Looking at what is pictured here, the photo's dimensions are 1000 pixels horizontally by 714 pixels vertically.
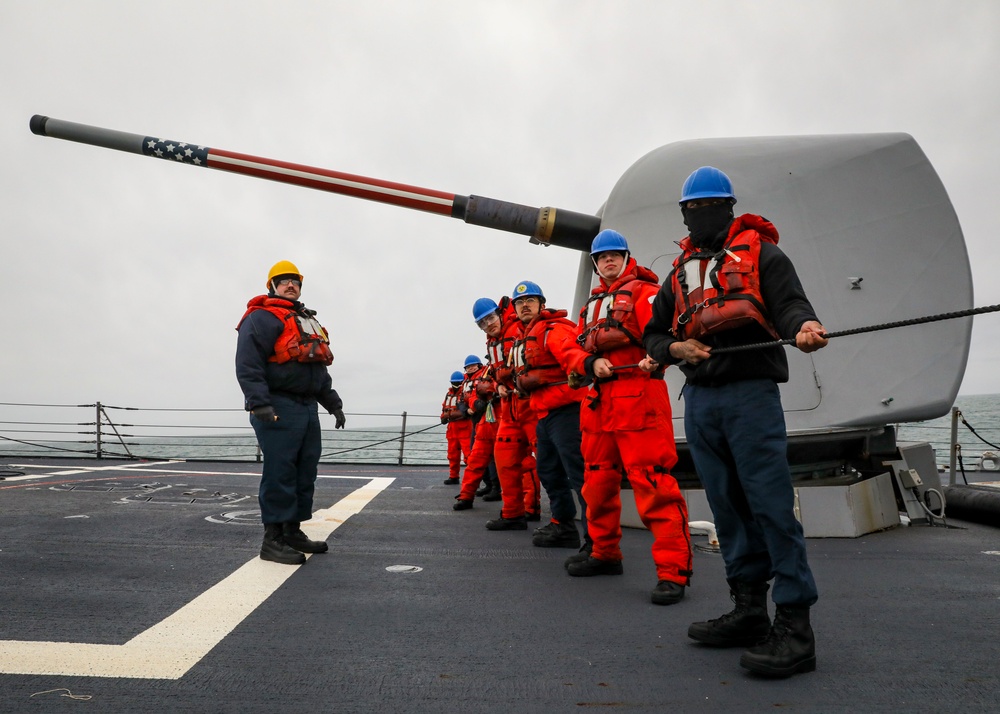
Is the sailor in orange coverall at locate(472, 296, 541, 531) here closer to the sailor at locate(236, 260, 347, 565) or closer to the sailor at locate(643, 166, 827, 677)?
the sailor at locate(236, 260, 347, 565)

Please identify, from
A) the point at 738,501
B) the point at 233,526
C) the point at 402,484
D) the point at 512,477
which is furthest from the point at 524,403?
the point at 402,484

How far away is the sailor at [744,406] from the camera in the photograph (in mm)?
2383

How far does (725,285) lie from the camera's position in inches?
99.6

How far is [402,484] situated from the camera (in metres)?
9.71

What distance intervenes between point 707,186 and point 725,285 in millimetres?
429

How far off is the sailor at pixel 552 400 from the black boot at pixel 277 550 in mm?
1703

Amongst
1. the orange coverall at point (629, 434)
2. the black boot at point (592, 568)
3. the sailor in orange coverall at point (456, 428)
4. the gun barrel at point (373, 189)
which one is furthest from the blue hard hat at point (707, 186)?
the sailor in orange coverall at point (456, 428)

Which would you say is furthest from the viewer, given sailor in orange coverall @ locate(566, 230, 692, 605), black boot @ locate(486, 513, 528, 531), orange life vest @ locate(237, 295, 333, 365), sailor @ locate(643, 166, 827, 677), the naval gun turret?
black boot @ locate(486, 513, 528, 531)

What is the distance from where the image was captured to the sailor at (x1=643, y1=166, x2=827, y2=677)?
2383 mm

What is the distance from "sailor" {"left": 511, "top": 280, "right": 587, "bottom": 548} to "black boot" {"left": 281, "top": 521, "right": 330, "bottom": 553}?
1.51 meters

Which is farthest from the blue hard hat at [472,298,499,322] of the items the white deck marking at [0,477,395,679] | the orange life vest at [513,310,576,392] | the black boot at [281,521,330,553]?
the white deck marking at [0,477,395,679]

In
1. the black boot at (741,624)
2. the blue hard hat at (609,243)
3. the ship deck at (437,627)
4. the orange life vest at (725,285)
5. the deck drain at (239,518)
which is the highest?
the blue hard hat at (609,243)

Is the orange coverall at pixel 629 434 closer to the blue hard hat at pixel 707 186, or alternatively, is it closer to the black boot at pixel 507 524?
the blue hard hat at pixel 707 186

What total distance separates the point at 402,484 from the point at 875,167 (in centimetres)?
685
